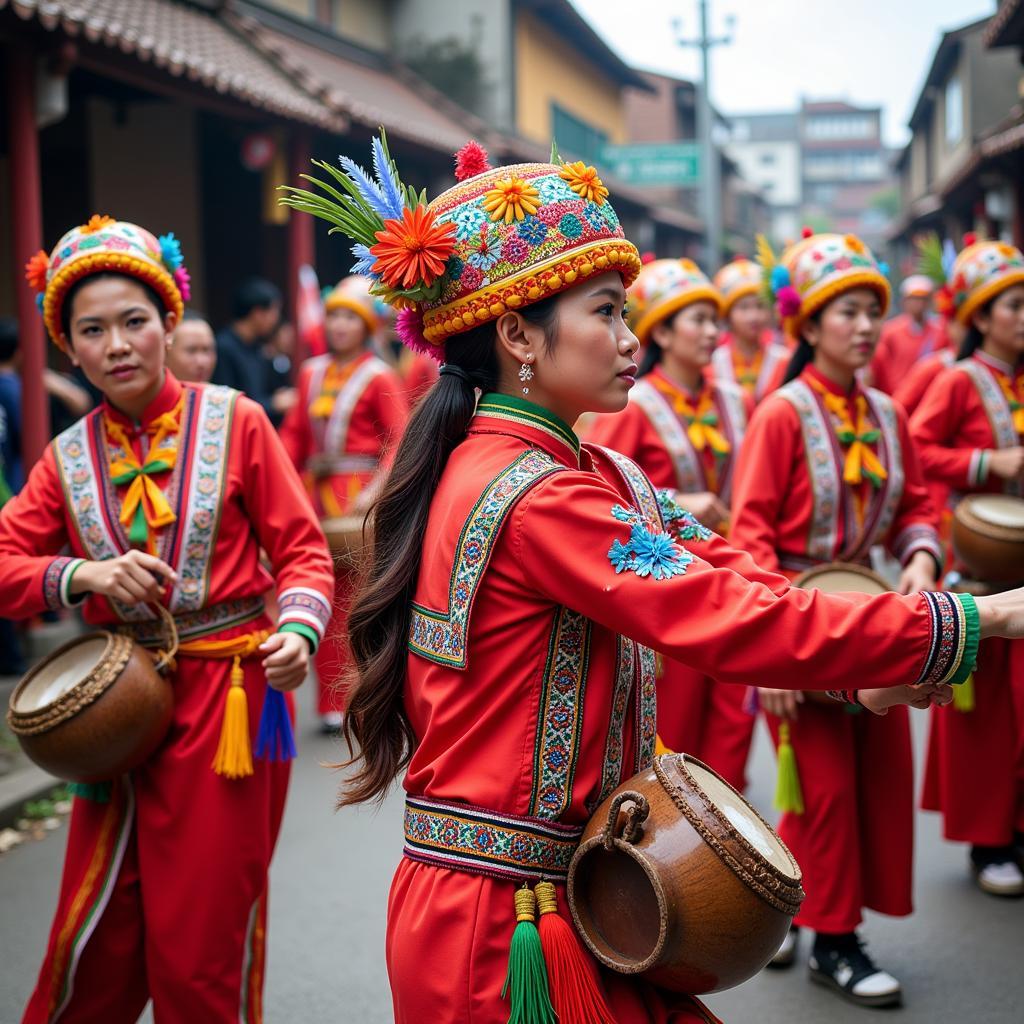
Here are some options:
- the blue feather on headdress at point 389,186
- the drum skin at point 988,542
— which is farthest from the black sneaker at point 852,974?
the blue feather on headdress at point 389,186

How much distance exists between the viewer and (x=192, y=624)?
351 cm

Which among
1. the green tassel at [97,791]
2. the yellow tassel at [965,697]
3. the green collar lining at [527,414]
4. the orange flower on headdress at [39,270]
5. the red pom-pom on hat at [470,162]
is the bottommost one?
the yellow tassel at [965,697]

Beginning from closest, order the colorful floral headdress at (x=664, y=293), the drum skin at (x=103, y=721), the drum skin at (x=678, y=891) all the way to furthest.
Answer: the drum skin at (x=678, y=891), the drum skin at (x=103, y=721), the colorful floral headdress at (x=664, y=293)

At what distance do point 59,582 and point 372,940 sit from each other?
2014 millimetres

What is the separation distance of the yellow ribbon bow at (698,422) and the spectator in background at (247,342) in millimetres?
4159

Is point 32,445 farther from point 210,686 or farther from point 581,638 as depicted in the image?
point 581,638

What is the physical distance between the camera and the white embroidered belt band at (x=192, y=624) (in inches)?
138

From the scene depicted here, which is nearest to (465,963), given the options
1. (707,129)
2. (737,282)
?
(737,282)

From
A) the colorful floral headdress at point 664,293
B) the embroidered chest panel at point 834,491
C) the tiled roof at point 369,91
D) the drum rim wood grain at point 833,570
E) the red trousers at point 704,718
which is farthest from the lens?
the tiled roof at point 369,91

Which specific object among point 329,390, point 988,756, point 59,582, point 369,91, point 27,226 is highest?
point 369,91

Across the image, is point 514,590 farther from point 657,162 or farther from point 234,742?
point 657,162

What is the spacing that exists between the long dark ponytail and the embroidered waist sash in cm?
27

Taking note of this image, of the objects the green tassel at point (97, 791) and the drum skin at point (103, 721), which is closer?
the drum skin at point (103, 721)

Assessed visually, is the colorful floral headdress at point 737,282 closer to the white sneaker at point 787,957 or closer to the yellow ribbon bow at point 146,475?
the white sneaker at point 787,957
